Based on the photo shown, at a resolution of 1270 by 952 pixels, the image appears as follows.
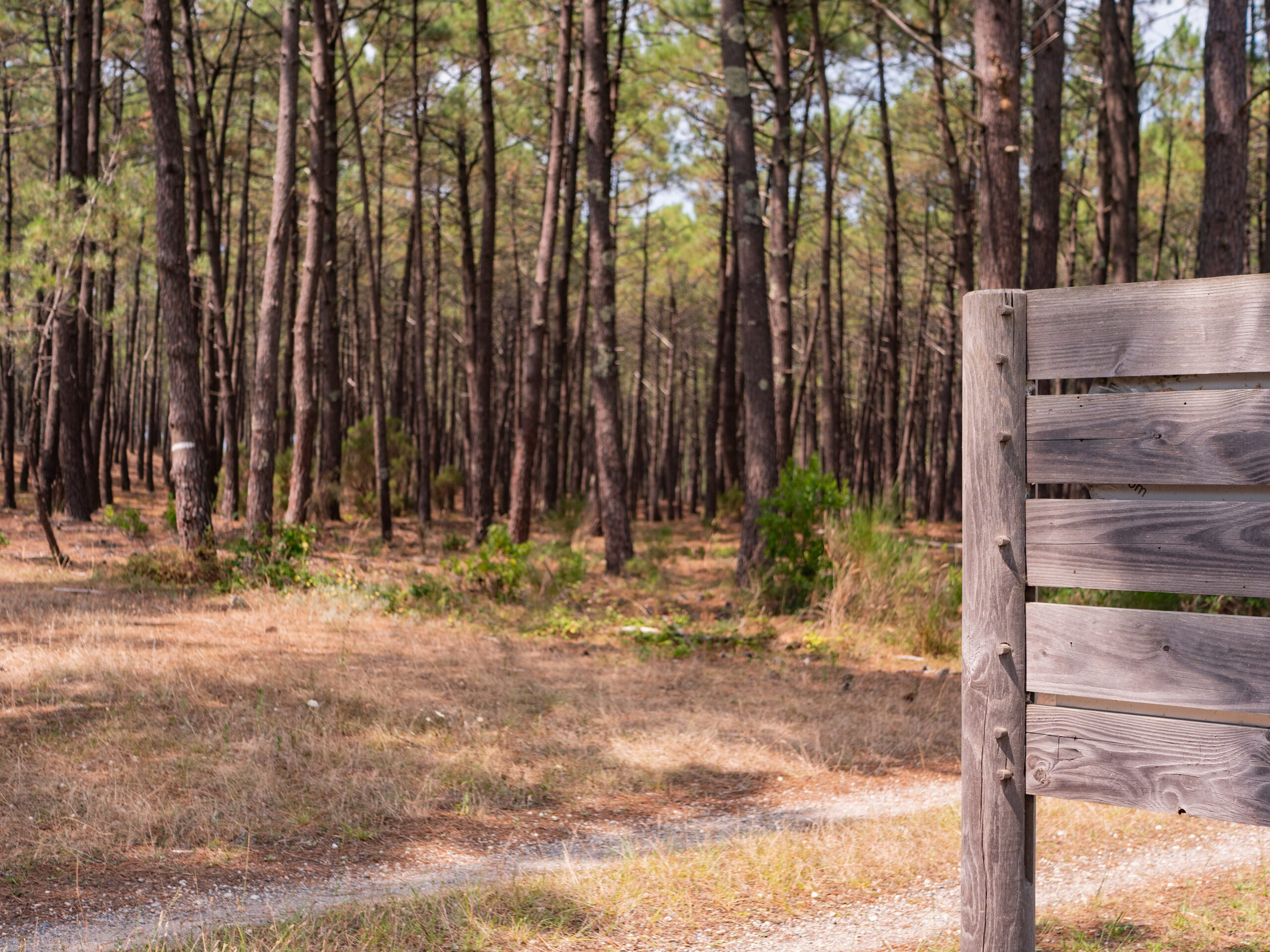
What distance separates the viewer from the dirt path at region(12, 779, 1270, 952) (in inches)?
122

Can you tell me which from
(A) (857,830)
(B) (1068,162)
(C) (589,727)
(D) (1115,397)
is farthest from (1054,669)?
(B) (1068,162)

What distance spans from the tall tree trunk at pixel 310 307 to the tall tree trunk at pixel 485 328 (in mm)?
1998

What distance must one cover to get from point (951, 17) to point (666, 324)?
17.5 meters

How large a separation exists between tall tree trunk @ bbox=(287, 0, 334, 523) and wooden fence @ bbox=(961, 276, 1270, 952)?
32.8 feet

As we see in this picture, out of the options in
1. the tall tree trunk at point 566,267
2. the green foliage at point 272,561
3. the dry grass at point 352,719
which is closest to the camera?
the dry grass at point 352,719

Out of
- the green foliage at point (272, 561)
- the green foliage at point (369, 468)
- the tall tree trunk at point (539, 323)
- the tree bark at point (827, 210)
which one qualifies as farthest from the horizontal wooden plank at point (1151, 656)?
the green foliage at point (369, 468)

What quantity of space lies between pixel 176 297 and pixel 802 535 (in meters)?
6.67

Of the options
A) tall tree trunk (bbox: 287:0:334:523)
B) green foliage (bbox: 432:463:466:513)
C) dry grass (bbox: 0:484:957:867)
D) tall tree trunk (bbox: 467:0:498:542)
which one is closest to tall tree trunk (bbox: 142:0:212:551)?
dry grass (bbox: 0:484:957:867)

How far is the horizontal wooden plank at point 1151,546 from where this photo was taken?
6.64 feet

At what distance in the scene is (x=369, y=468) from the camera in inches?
690

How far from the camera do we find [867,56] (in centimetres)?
1728

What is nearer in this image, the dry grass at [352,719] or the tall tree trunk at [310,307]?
the dry grass at [352,719]

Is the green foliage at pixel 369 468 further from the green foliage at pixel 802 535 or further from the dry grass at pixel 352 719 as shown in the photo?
the green foliage at pixel 802 535

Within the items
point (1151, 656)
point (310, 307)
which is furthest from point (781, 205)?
point (1151, 656)
